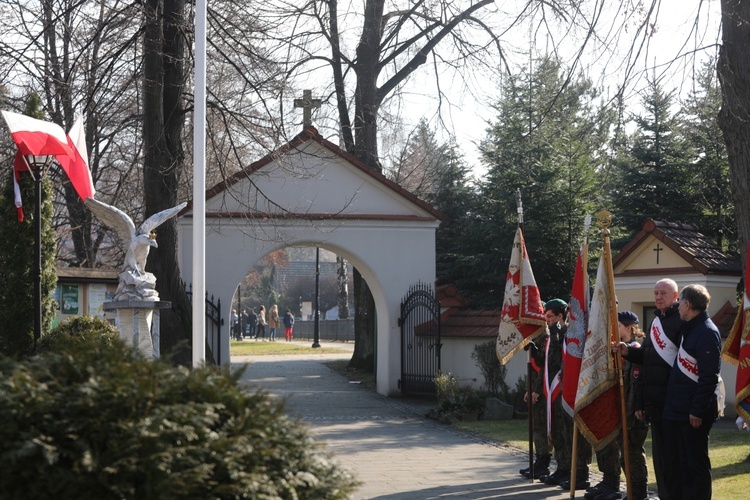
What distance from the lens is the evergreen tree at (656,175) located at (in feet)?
76.2

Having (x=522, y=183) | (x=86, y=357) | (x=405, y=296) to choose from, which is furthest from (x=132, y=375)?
(x=522, y=183)

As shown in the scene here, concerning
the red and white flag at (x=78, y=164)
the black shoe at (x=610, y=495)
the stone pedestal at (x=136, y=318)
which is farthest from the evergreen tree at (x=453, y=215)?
the black shoe at (x=610, y=495)

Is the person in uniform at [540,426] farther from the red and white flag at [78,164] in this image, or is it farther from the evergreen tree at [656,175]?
the evergreen tree at [656,175]

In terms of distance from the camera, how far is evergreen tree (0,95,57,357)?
16.9 meters

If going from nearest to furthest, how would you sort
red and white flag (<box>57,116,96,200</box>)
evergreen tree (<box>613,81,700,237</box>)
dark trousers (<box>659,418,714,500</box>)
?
dark trousers (<box>659,418,714,500</box>), red and white flag (<box>57,116,96,200</box>), evergreen tree (<box>613,81,700,237</box>)

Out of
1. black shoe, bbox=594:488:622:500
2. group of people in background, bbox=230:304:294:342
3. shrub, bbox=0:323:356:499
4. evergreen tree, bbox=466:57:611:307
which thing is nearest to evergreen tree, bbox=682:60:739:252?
evergreen tree, bbox=466:57:611:307

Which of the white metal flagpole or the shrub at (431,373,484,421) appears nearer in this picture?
the white metal flagpole

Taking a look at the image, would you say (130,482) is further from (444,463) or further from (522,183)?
(522,183)

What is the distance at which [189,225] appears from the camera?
1919cm

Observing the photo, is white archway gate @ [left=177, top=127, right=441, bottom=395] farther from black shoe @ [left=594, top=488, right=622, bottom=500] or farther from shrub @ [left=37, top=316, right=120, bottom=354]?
black shoe @ [left=594, top=488, right=622, bottom=500]

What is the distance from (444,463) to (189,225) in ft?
29.3

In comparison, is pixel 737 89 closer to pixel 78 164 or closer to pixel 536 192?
pixel 78 164

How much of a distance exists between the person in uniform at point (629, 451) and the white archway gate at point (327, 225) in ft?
32.0

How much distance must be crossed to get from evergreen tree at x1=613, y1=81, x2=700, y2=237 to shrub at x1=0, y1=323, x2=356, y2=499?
65.6ft
